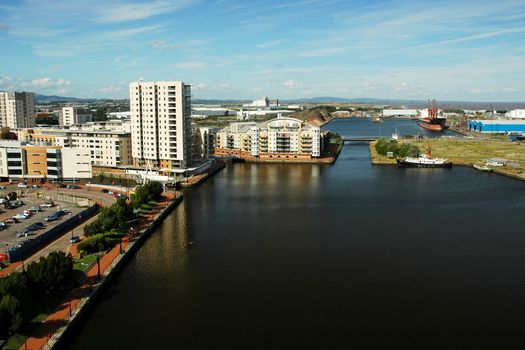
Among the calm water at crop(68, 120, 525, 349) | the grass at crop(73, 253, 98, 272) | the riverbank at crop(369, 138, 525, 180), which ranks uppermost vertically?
the riverbank at crop(369, 138, 525, 180)

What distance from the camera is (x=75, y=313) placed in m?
6.28

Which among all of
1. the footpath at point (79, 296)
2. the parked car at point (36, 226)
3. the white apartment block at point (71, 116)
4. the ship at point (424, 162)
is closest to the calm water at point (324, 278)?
the footpath at point (79, 296)

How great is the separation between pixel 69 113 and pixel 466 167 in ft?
84.0

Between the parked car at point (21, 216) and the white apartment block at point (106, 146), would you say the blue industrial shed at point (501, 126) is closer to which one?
the white apartment block at point (106, 146)

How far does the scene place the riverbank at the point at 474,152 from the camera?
65.8 ft

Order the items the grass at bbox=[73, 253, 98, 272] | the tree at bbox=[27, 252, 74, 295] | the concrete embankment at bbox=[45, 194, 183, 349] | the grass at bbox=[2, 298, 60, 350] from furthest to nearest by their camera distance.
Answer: the grass at bbox=[73, 253, 98, 272] → the tree at bbox=[27, 252, 74, 295] → the concrete embankment at bbox=[45, 194, 183, 349] → the grass at bbox=[2, 298, 60, 350]

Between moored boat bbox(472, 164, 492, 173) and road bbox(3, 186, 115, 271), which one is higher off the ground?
moored boat bbox(472, 164, 492, 173)

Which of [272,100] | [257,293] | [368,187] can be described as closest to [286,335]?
[257,293]

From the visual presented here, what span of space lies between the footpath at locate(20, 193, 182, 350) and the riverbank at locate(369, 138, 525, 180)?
14.9 m

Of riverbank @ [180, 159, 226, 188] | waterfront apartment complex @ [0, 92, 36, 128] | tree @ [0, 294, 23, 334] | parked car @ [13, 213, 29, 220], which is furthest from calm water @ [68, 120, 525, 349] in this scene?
waterfront apartment complex @ [0, 92, 36, 128]

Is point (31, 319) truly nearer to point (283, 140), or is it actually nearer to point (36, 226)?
point (36, 226)

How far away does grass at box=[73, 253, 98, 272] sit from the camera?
7839 millimetres

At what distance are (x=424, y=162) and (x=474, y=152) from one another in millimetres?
5530

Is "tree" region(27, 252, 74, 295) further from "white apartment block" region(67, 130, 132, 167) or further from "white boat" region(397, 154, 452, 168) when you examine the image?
"white boat" region(397, 154, 452, 168)
